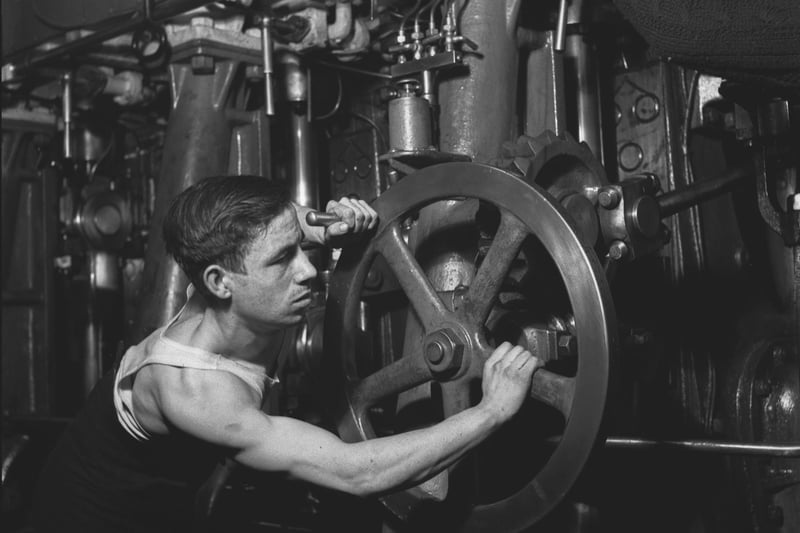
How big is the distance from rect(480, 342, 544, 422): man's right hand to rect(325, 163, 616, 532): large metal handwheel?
51mm

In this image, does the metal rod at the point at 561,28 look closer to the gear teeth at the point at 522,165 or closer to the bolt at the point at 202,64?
the gear teeth at the point at 522,165

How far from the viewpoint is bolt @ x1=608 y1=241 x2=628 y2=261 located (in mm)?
1752

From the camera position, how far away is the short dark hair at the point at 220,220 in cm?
167

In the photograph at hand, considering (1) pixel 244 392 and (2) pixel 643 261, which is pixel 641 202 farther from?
(1) pixel 244 392

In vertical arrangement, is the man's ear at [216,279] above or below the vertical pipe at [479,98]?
below

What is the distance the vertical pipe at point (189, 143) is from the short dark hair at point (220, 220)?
980 millimetres

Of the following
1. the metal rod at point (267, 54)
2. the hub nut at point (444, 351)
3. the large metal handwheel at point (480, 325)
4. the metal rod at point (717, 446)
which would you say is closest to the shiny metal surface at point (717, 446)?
the metal rod at point (717, 446)

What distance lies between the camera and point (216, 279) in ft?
5.60

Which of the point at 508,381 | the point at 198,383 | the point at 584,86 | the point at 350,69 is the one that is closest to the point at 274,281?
the point at 198,383

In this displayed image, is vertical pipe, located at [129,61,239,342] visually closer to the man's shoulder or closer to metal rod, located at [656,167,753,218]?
the man's shoulder

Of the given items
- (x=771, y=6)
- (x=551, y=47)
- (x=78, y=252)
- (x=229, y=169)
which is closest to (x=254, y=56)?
(x=229, y=169)

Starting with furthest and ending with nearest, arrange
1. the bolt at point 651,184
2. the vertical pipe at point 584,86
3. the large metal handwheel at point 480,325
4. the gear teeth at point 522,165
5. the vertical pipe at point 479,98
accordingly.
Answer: the vertical pipe at point 584,86
the vertical pipe at point 479,98
the bolt at point 651,184
the gear teeth at point 522,165
the large metal handwheel at point 480,325

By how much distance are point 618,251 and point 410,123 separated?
0.58 metres

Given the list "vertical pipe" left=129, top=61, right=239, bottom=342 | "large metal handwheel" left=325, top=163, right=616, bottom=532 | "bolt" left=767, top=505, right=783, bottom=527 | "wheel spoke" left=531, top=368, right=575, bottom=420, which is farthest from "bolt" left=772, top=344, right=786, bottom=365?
"vertical pipe" left=129, top=61, right=239, bottom=342
